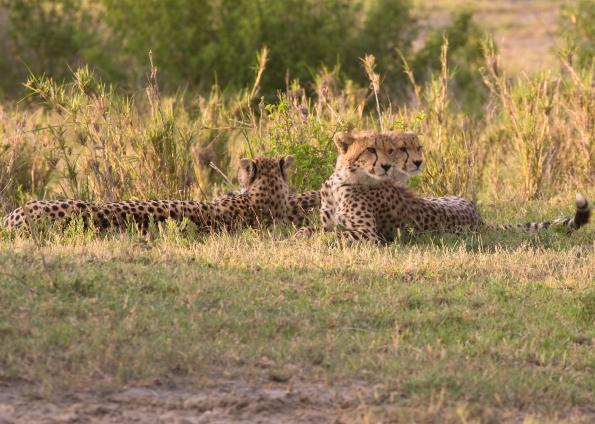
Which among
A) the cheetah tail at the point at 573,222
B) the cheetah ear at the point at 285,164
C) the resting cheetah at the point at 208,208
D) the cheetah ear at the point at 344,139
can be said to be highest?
the cheetah ear at the point at 344,139

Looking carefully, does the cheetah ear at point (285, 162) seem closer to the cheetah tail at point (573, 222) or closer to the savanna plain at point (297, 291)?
the savanna plain at point (297, 291)

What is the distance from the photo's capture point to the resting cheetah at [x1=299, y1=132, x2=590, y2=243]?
24.1 ft

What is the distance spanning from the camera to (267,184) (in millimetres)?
7750

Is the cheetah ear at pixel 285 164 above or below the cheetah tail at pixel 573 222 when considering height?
above

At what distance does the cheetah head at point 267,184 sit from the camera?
771 centimetres

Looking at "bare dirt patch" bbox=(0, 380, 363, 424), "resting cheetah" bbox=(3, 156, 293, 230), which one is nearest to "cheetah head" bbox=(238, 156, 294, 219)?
"resting cheetah" bbox=(3, 156, 293, 230)

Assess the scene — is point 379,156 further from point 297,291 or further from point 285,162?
point 297,291

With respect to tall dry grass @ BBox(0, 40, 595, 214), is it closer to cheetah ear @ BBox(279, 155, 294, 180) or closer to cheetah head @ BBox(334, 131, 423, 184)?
cheetah ear @ BBox(279, 155, 294, 180)

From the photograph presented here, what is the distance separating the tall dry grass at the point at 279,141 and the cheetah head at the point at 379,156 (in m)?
0.92

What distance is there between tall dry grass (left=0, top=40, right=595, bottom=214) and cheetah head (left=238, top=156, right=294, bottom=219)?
1.42 ft

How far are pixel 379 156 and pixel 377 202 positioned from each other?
0.30 m

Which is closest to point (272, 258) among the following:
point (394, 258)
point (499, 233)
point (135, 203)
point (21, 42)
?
point (394, 258)

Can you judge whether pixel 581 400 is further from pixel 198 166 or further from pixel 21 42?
pixel 21 42

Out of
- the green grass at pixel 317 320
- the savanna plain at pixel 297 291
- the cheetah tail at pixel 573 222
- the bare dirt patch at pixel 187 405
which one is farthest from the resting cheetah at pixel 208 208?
the bare dirt patch at pixel 187 405
